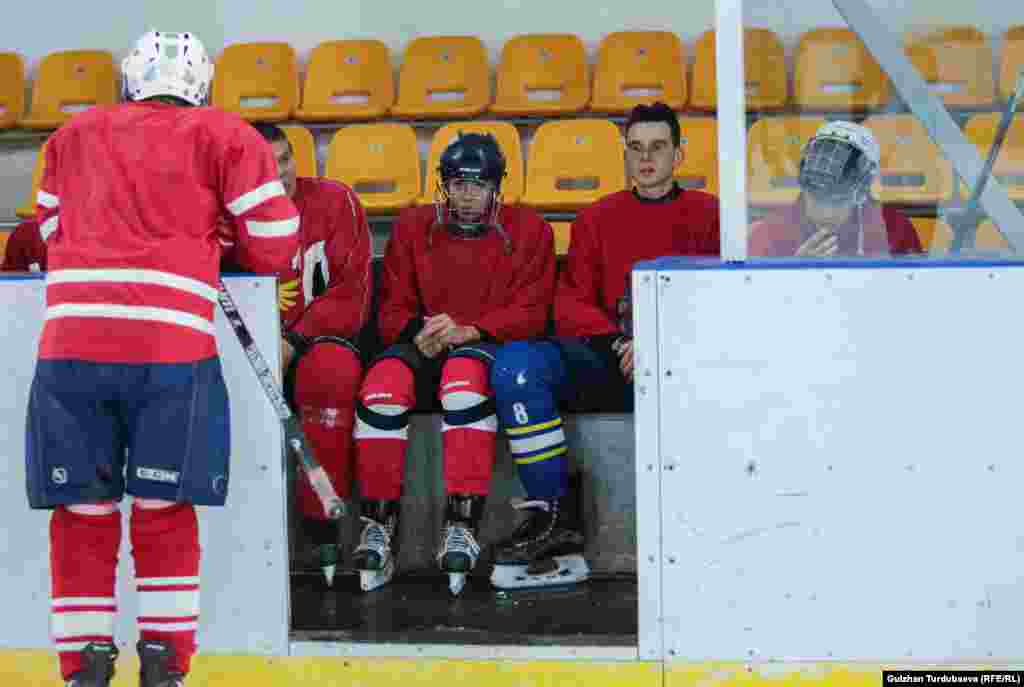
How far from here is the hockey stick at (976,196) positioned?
3.02 meters

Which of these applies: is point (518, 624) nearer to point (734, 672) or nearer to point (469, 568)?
point (469, 568)

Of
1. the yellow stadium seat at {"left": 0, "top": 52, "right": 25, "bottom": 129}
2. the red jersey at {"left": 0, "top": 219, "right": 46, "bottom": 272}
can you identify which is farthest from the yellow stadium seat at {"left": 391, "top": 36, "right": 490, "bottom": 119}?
the red jersey at {"left": 0, "top": 219, "right": 46, "bottom": 272}

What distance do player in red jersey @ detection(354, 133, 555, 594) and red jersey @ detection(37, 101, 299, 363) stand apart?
688 mm

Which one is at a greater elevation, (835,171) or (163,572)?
(835,171)

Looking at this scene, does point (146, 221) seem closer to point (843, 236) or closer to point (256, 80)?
point (843, 236)

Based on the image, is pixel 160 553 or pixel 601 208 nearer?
pixel 160 553

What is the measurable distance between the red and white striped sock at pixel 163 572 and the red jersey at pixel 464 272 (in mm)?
1081

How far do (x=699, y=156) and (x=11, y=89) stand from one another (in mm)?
2928

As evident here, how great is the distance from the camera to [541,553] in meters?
3.51

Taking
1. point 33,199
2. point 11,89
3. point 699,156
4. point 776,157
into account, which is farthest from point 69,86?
point 776,157

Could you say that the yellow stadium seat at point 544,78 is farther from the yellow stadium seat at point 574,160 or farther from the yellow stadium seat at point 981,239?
the yellow stadium seat at point 981,239

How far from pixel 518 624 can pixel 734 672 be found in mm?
469

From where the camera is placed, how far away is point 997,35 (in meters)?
2.99

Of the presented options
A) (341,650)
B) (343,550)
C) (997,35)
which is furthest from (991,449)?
(343,550)
